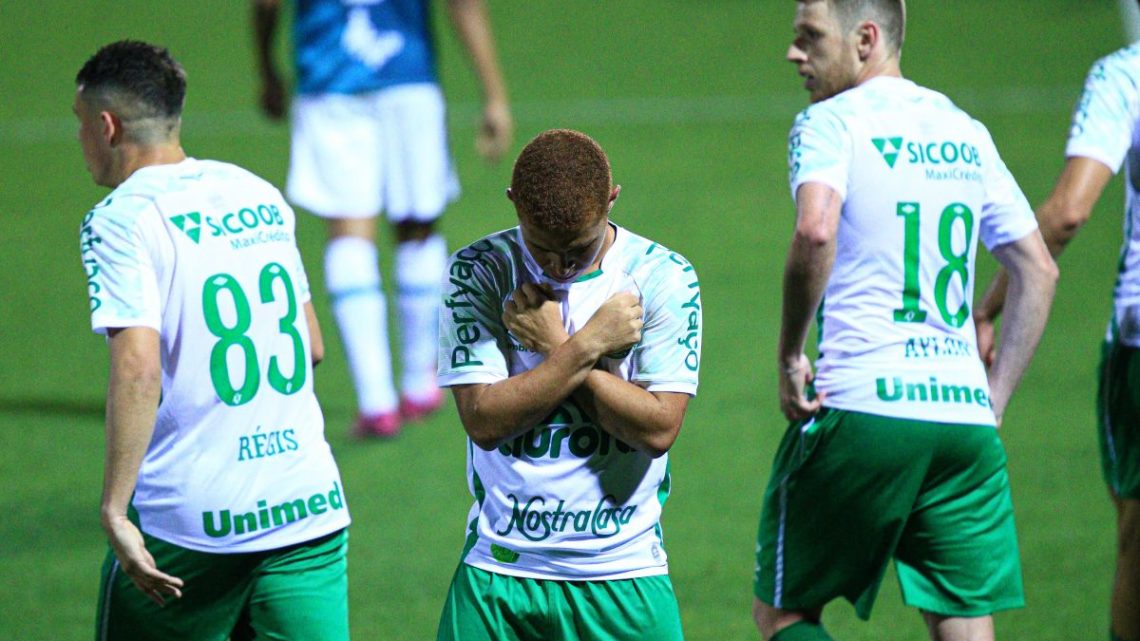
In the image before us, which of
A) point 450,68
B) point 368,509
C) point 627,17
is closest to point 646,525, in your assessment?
point 368,509

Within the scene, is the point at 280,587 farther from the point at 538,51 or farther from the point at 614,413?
the point at 538,51

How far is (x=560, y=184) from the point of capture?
2.79 m

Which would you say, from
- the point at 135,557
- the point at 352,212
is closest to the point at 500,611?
the point at 135,557

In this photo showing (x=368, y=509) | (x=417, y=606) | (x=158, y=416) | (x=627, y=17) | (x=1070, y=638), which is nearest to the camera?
(x=158, y=416)

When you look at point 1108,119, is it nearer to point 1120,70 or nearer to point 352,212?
point 1120,70

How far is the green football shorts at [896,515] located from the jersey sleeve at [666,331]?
86cm

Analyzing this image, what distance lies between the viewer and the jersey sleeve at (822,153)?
363cm

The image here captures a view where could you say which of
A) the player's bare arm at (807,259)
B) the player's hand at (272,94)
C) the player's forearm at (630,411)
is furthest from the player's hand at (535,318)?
the player's hand at (272,94)

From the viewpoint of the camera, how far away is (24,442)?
7035 mm

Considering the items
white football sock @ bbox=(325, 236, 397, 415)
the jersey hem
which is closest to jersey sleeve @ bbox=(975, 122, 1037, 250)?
the jersey hem

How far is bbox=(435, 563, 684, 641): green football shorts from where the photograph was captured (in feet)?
9.98

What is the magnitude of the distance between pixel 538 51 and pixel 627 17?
5.10ft

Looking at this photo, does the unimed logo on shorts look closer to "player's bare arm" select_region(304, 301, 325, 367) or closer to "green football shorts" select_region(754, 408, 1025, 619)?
"player's bare arm" select_region(304, 301, 325, 367)

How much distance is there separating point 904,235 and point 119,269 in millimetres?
1808
